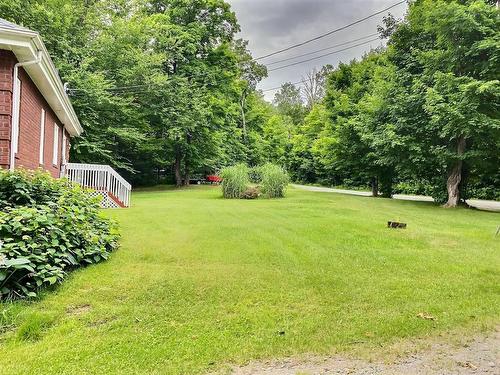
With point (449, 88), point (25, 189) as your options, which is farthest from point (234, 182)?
point (25, 189)

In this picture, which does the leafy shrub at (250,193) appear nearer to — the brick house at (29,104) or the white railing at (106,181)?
the white railing at (106,181)

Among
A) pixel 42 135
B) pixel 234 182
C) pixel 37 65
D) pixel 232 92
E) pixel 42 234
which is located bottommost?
pixel 42 234

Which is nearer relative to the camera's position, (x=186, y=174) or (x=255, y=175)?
(x=255, y=175)

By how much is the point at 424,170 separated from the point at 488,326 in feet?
46.1

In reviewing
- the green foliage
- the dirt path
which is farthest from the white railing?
the dirt path

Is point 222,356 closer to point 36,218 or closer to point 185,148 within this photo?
point 36,218

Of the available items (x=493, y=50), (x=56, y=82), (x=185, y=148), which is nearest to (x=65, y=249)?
(x=56, y=82)

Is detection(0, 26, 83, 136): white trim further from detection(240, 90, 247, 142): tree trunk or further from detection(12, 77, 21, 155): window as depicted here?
detection(240, 90, 247, 142): tree trunk

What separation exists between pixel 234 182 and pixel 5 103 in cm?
1134

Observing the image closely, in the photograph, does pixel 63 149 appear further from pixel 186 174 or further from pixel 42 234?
pixel 186 174

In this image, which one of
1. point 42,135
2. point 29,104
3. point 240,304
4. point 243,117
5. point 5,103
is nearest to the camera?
point 240,304

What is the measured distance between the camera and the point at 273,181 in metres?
17.7

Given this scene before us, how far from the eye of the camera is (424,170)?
16.0 m

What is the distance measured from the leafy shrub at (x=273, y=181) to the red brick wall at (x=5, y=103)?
12438 millimetres
